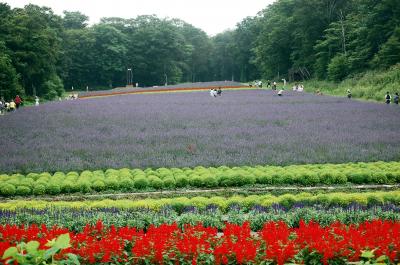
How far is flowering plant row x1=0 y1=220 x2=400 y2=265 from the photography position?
6.17 m

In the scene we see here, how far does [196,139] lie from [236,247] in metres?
14.2

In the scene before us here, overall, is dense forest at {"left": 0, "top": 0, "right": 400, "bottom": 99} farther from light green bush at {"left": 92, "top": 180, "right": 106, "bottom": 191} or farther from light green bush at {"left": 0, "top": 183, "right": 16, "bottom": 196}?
light green bush at {"left": 92, "top": 180, "right": 106, "bottom": 191}

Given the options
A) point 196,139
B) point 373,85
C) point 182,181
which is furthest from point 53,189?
point 373,85

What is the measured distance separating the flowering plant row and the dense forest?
43800 millimetres

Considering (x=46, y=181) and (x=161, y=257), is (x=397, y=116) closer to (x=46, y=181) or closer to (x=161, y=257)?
(x=46, y=181)

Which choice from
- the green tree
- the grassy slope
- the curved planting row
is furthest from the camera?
the green tree

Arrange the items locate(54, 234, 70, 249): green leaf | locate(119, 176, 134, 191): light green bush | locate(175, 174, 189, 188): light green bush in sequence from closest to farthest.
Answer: locate(54, 234, 70, 249): green leaf → locate(119, 176, 134, 191): light green bush → locate(175, 174, 189, 188): light green bush

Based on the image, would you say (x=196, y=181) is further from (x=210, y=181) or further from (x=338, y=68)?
(x=338, y=68)

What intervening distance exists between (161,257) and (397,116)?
24.0m

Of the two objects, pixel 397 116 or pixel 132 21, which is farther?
pixel 132 21

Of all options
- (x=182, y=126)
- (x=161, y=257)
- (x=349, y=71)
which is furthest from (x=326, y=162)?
(x=349, y=71)

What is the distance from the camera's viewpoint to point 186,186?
14.0 meters

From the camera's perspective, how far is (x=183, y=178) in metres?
13.9

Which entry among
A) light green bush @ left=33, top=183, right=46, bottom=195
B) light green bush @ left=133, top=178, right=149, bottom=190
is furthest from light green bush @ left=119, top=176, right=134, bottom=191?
light green bush @ left=33, top=183, right=46, bottom=195
